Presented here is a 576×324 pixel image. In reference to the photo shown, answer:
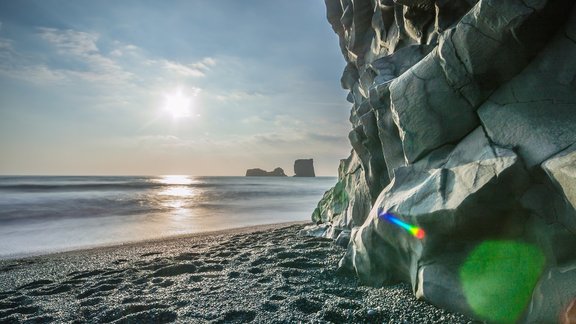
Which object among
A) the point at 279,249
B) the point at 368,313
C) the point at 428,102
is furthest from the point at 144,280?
the point at 428,102

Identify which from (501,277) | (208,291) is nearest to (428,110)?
(501,277)

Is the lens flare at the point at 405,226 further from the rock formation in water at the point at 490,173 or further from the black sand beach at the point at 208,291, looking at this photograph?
the black sand beach at the point at 208,291

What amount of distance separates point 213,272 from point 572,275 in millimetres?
6968

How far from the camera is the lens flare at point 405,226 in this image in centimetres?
513

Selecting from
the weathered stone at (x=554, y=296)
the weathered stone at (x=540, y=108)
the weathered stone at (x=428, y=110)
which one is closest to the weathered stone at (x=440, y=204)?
the weathered stone at (x=540, y=108)

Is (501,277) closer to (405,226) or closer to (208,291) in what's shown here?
(405,226)

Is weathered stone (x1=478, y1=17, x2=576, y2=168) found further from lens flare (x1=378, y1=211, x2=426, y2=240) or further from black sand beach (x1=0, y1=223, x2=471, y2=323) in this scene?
black sand beach (x1=0, y1=223, x2=471, y2=323)

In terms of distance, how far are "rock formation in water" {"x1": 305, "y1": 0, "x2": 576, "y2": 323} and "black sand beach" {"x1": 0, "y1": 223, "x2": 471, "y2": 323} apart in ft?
2.21

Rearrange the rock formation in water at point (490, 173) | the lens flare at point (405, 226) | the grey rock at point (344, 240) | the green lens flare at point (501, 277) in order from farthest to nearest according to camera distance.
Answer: the grey rock at point (344, 240) < the lens flare at point (405, 226) < the green lens flare at point (501, 277) < the rock formation in water at point (490, 173)

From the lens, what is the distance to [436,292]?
16.1 ft

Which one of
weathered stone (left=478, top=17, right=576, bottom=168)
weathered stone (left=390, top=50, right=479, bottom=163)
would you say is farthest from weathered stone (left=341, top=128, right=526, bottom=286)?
weathered stone (left=390, top=50, right=479, bottom=163)

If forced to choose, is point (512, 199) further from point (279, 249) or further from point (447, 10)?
point (279, 249)

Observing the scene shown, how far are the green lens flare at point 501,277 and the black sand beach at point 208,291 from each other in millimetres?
394

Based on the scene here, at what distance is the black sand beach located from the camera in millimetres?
5199
